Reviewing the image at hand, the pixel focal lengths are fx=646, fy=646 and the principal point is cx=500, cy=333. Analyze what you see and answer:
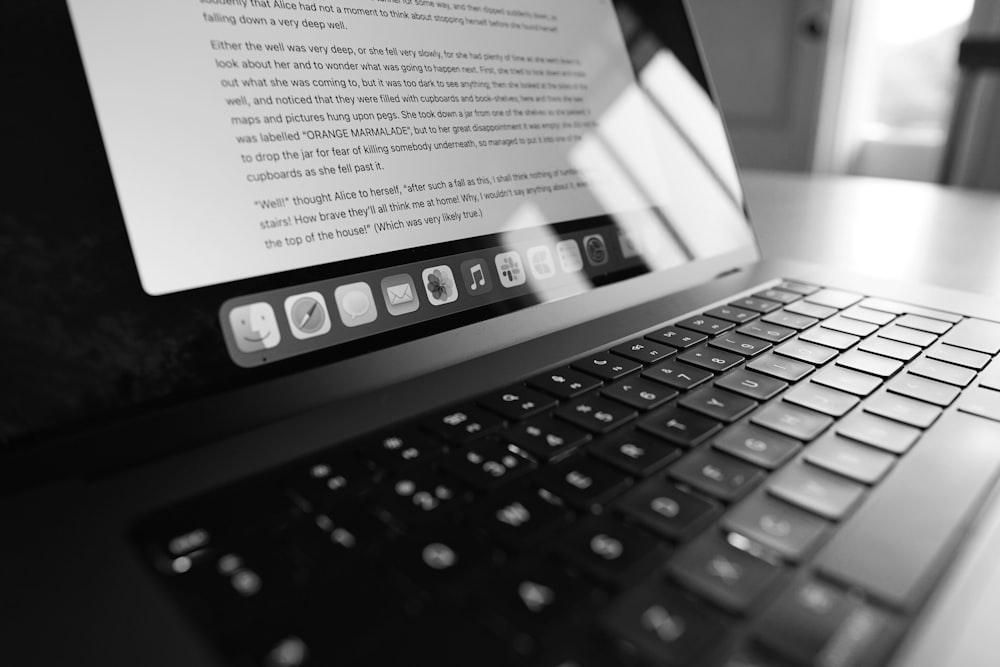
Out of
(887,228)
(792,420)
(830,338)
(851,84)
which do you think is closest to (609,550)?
(792,420)

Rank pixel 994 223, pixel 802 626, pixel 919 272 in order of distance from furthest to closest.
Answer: pixel 994 223 → pixel 919 272 → pixel 802 626

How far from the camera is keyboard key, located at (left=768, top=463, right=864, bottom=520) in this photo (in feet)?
0.66

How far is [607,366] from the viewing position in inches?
11.9

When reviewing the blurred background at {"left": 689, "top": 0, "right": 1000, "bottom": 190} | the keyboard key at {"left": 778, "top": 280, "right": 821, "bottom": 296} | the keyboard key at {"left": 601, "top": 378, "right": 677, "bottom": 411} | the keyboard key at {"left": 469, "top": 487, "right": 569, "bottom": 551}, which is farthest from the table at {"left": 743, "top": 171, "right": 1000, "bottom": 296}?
the blurred background at {"left": 689, "top": 0, "right": 1000, "bottom": 190}

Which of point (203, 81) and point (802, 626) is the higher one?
point (203, 81)

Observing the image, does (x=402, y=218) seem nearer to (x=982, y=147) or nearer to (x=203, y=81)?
(x=203, y=81)

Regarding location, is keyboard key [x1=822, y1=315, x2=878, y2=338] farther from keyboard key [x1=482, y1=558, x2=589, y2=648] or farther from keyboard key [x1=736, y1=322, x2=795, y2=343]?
keyboard key [x1=482, y1=558, x2=589, y2=648]

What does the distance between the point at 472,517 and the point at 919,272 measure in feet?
1.56

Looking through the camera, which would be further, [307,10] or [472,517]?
[307,10]

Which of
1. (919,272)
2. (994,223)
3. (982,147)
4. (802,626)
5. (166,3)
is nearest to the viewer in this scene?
(802,626)

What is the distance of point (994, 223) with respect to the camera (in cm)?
66

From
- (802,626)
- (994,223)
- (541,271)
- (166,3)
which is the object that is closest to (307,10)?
(166,3)

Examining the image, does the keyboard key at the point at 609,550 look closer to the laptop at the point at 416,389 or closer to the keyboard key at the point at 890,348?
the laptop at the point at 416,389

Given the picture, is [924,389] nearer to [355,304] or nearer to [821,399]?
[821,399]
